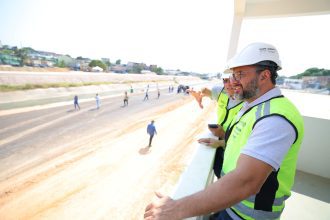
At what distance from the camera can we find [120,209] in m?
6.87

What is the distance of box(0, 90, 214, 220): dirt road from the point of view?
721 cm

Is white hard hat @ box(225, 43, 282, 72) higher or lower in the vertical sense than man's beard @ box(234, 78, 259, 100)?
higher

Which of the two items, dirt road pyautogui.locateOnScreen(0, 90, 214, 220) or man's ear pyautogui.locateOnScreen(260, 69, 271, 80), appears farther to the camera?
dirt road pyautogui.locateOnScreen(0, 90, 214, 220)

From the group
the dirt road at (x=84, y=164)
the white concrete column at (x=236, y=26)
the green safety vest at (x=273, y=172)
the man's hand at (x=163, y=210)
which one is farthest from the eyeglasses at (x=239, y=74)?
the dirt road at (x=84, y=164)

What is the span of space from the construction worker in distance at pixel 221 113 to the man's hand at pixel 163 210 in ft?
3.07

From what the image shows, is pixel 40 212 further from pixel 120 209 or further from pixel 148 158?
pixel 148 158

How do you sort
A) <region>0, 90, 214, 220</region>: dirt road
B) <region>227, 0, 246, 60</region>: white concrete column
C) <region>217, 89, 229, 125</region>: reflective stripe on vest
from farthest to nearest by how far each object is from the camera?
1. <region>0, 90, 214, 220</region>: dirt road
2. <region>227, 0, 246, 60</region>: white concrete column
3. <region>217, 89, 229, 125</region>: reflective stripe on vest

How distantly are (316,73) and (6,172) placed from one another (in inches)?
522

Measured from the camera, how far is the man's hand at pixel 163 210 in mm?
897

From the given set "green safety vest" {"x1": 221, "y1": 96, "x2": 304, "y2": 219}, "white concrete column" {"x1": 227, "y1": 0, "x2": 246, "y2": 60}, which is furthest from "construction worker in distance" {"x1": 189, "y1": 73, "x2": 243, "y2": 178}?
"white concrete column" {"x1": 227, "y1": 0, "x2": 246, "y2": 60}

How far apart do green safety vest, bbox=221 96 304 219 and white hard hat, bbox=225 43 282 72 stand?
Result: 0.23 metres

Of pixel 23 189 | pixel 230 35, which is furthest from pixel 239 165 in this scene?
pixel 23 189

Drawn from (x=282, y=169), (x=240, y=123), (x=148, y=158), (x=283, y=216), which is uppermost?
(x=240, y=123)

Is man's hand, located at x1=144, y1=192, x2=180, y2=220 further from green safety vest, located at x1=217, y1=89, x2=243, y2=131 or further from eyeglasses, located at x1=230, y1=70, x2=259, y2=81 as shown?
green safety vest, located at x1=217, y1=89, x2=243, y2=131
